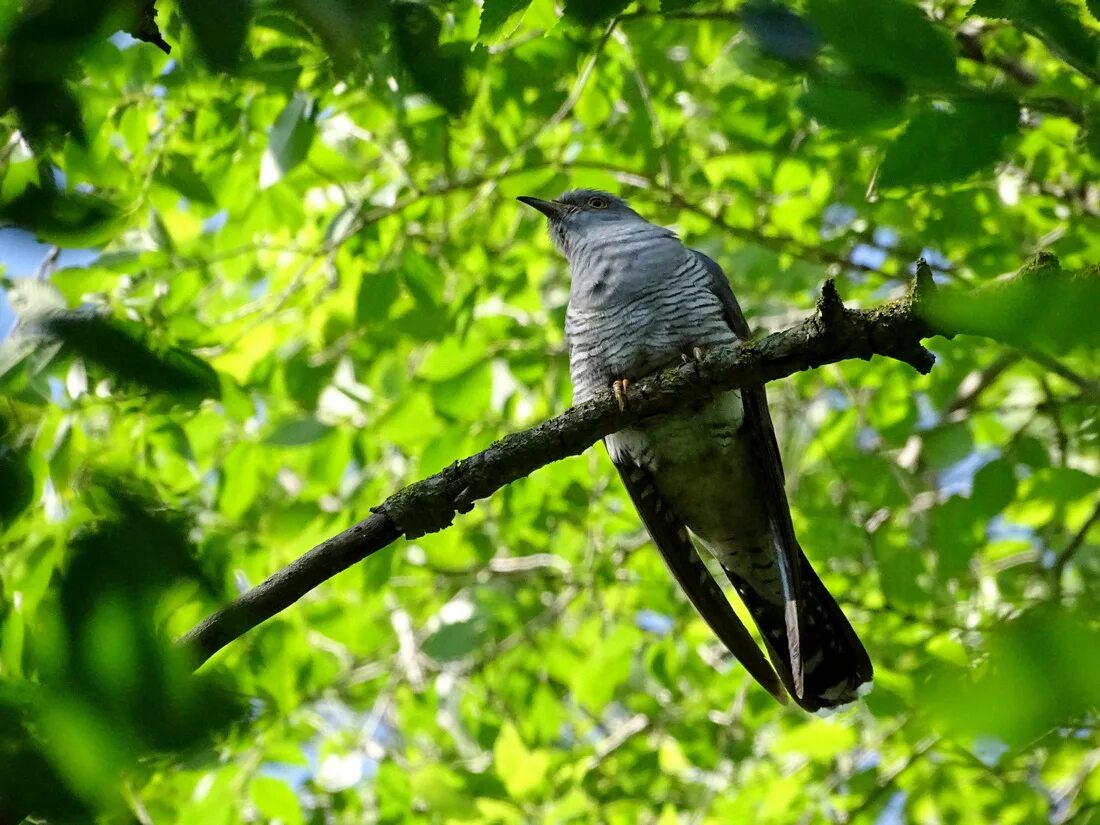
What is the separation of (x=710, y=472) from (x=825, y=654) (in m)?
0.69

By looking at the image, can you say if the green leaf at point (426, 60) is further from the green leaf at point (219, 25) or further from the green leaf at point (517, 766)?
the green leaf at point (517, 766)

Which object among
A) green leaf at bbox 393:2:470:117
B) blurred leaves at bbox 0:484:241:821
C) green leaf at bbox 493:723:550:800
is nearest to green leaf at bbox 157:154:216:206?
green leaf at bbox 493:723:550:800

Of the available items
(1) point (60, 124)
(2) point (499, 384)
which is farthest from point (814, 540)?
(1) point (60, 124)

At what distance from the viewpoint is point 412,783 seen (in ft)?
12.7

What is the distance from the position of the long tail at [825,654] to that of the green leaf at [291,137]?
203 cm

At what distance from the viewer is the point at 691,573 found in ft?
11.6

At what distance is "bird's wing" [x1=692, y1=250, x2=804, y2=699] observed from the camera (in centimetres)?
333

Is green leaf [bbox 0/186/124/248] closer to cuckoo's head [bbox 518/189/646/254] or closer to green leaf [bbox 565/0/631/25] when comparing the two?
green leaf [bbox 565/0/631/25]

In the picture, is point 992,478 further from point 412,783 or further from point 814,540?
point 412,783

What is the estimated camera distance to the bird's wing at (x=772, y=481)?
333 centimetres

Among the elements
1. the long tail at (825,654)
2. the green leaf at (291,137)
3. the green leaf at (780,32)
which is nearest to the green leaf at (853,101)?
the green leaf at (780,32)

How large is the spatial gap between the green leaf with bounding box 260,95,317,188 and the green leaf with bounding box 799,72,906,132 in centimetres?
205

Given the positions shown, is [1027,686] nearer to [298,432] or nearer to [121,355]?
[121,355]

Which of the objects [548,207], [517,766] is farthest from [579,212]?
[517,766]
